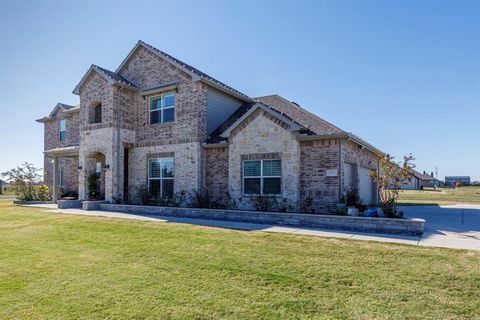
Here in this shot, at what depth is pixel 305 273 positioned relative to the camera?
5953 millimetres

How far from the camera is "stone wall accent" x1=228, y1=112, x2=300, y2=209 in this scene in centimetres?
1380

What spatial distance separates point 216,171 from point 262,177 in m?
2.92

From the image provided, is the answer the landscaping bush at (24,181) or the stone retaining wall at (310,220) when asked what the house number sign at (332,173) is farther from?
the landscaping bush at (24,181)

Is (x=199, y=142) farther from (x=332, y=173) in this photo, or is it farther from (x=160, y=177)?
(x=332, y=173)

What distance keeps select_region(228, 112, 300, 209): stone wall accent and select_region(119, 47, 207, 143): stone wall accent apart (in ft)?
8.68

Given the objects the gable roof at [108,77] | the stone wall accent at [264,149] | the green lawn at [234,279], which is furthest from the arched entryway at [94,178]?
the green lawn at [234,279]

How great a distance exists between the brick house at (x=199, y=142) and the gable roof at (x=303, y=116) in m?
0.06

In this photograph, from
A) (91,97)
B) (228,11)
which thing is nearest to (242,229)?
(228,11)

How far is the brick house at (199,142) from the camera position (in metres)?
13.8

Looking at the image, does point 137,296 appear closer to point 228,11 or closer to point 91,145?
point 228,11

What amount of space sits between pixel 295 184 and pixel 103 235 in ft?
26.2

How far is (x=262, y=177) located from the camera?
14.8 meters

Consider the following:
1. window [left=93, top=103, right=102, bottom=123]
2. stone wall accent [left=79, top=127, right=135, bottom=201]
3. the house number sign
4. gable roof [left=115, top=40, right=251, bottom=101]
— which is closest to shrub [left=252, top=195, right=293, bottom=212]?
the house number sign

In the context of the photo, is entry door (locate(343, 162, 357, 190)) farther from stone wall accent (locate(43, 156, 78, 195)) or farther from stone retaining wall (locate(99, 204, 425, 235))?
stone wall accent (locate(43, 156, 78, 195))
